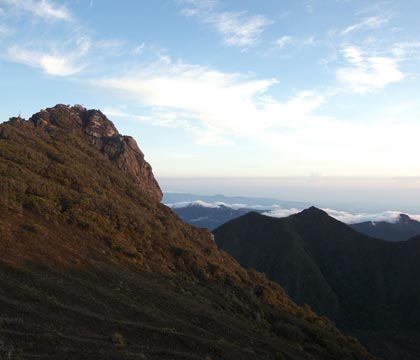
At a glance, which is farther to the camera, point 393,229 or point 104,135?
point 393,229

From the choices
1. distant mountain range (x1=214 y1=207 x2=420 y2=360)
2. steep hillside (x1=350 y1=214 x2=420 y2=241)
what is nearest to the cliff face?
distant mountain range (x1=214 y1=207 x2=420 y2=360)

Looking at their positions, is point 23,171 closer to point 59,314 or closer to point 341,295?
point 59,314

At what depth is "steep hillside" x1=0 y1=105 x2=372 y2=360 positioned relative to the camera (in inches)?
487

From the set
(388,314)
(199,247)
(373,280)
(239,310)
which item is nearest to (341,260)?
(373,280)

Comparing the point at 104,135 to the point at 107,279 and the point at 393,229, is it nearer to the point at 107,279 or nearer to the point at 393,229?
the point at 107,279

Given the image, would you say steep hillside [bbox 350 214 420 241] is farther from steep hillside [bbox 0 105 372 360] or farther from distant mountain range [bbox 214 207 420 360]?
steep hillside [bbox 0 105 372 360]

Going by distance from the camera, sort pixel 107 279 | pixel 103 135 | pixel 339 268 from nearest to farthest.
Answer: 1. pixel 107 279
2. pixel 103 135
3. pixel 339 268

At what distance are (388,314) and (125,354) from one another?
76.4m

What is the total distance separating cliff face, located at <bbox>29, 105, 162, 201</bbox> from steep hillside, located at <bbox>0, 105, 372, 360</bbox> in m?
1.46

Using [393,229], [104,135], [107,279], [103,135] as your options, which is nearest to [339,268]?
[393,229]

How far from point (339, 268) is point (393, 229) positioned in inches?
2204

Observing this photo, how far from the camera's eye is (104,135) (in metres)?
43.5

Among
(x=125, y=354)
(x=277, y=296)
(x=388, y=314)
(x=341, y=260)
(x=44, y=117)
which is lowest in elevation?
(x=388, y=314)

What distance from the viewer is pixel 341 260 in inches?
3602
